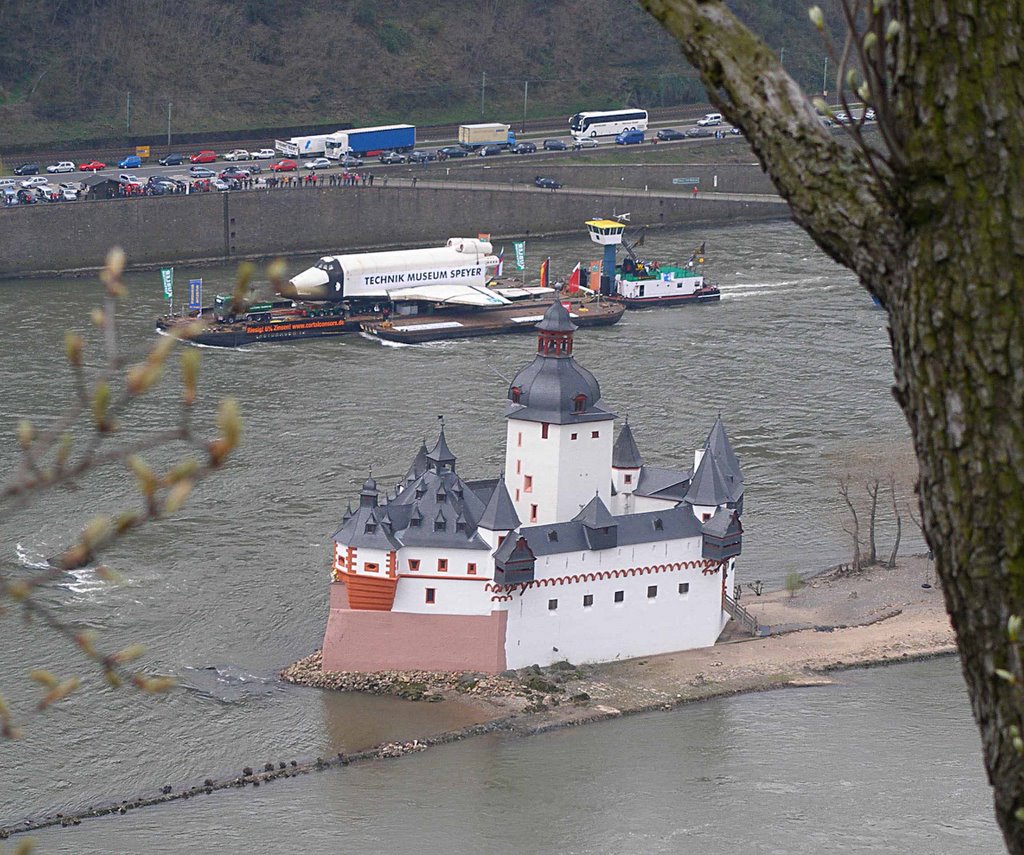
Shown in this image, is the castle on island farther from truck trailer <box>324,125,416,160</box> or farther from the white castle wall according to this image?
truck trailer <box>324,125,416,160</box>

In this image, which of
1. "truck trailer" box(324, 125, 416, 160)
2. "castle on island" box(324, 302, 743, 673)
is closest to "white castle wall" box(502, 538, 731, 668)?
"castle on island" box(324, 302, 743, 673)

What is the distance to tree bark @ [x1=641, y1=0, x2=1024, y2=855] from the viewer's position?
4504mm

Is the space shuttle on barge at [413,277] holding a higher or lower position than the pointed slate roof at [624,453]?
higher

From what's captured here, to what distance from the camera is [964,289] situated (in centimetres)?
454

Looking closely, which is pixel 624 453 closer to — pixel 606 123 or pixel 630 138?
pixel 630 138

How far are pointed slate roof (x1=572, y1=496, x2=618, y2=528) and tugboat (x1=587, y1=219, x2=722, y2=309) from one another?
3160 cm

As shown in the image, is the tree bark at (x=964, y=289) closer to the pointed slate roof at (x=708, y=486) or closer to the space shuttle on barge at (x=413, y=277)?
the pointed slate roof at (x=708, y=486)

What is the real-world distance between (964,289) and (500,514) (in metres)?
26.7

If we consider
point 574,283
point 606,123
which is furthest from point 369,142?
point 574,283

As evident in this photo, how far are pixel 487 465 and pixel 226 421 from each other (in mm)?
38060

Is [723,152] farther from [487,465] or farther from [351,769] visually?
[351,769]

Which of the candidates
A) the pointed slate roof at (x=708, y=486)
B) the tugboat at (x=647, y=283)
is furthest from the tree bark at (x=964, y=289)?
the tugboat at (x=647, y=283)

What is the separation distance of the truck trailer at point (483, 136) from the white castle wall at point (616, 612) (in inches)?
1923

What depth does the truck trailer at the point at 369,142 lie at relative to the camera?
77.8 metres
